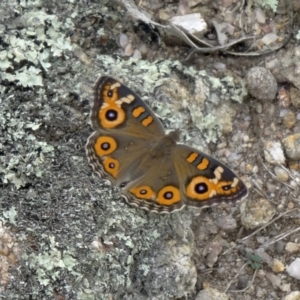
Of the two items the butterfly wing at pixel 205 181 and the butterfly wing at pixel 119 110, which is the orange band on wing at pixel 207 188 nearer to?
the butterfly wing at pixel 205 181

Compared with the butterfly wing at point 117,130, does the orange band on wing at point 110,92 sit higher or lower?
higher

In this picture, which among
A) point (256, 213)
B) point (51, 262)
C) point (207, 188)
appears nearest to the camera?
point (51, 262)

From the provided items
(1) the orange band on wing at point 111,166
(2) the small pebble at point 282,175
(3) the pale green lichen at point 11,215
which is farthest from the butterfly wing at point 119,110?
(2) the small pebble at point 282,175

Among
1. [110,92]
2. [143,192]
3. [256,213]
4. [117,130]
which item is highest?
[110,92]

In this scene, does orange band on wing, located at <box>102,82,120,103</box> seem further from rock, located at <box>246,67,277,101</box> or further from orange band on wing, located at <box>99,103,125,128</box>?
rock, located at <box>246,67,277,101</box>

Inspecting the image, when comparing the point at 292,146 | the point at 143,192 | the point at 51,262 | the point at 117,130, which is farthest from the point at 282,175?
the point at 51,262

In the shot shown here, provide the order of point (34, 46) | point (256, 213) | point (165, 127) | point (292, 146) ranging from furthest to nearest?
point (292, 146) < point (256, 213) < point (165, 127) < point (34, 46)

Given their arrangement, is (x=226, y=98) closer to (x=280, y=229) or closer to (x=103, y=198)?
(x=280, y=229)

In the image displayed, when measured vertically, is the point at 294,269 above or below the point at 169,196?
below

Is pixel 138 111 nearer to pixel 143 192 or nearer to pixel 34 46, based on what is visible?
pixel 143 192
